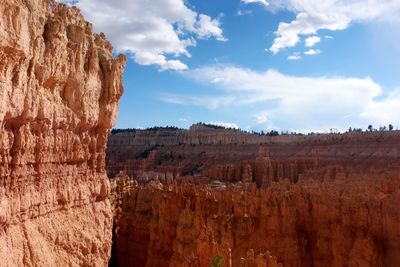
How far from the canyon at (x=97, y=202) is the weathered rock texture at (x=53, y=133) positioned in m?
0.03

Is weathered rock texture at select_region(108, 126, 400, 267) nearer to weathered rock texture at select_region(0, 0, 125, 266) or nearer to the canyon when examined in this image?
the canyon

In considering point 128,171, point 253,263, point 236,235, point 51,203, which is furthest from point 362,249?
point 128,171

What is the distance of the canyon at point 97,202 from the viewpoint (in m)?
8.18

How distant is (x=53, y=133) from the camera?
9781mm

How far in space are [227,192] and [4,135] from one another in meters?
16.2

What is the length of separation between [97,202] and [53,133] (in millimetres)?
3280

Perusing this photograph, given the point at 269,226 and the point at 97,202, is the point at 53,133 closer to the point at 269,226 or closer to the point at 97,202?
the point at 97,202

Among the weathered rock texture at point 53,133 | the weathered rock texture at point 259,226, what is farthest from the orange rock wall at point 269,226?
the weathered rock texture at point 53,133

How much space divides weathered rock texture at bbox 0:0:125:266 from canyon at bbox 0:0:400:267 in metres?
0.03

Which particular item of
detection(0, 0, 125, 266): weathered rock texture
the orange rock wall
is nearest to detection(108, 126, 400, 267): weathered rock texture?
the orange rock wall

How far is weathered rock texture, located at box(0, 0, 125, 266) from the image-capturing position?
7805mm

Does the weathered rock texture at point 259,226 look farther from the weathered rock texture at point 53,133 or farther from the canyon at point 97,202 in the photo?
the weathered rock texture at point 53,133

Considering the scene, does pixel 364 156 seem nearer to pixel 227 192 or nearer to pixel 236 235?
pixel 227 192

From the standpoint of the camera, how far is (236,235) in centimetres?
→ 1877
